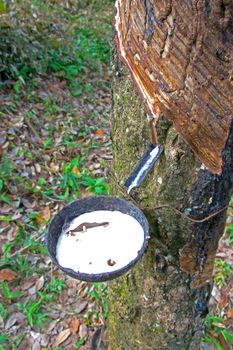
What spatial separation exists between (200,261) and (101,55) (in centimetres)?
364

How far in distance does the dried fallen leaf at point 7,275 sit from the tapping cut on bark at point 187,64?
4.88ft

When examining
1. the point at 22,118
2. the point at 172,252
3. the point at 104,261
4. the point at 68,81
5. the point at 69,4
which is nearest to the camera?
the point at 104,261

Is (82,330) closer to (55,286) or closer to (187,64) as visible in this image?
(55,286)

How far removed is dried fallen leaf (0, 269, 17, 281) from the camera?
7.18 feet

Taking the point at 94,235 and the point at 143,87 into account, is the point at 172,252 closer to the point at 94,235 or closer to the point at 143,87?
the point at 94,235

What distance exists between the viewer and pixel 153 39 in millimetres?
989

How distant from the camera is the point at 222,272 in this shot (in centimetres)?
226

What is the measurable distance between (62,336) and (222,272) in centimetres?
93

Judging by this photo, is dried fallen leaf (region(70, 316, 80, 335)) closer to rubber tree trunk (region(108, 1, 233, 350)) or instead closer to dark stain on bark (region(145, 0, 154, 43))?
rubber tree trunk (region(108, 1, 233, 350))

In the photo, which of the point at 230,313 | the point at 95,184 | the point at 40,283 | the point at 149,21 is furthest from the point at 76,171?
the point at 149,21

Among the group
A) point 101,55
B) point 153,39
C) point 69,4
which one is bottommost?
point 101,55

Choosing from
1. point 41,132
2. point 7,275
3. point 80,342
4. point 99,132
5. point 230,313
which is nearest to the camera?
point 80,342

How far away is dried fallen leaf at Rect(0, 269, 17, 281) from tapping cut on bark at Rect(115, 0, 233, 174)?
4.88 feet

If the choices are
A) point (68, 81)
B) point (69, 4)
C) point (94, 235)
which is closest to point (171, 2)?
point (94, 235)
